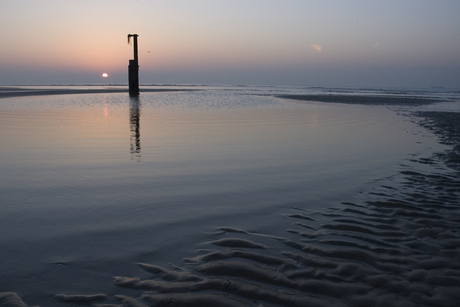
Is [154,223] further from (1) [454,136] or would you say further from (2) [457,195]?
(1) [454,136]

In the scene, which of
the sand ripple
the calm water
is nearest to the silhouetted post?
the calm water

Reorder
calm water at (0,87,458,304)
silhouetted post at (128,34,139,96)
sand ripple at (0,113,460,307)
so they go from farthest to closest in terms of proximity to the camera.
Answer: silhouetted post at (128,34,139,96) < calm water at (0,87,458,304) < sand ripple at (0,113,460,307)

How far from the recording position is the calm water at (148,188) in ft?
10.9

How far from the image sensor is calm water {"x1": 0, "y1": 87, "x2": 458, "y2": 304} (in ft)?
10.9

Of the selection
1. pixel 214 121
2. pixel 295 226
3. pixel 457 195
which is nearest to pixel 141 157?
pixel 295 226

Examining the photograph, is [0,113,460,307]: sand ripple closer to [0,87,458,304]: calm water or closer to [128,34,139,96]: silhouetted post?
[0,87,458,304]: calm water

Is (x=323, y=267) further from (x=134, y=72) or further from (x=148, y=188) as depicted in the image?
(x=134, y=72)

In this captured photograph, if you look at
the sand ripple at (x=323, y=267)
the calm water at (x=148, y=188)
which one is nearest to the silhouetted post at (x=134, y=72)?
the calm water at (x=148, y=188)

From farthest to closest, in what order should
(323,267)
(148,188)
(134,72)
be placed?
(134,72), (148,188), (323,267)

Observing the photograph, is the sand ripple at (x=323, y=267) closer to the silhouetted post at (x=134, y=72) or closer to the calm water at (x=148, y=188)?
the calm water at (x=148, y=188)

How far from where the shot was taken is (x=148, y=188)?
5.48 meters

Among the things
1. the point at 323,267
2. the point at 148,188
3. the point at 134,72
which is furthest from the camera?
the point at 134,72

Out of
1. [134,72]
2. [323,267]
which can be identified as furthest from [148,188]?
[134,72]

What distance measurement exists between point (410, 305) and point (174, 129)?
10252 mm
